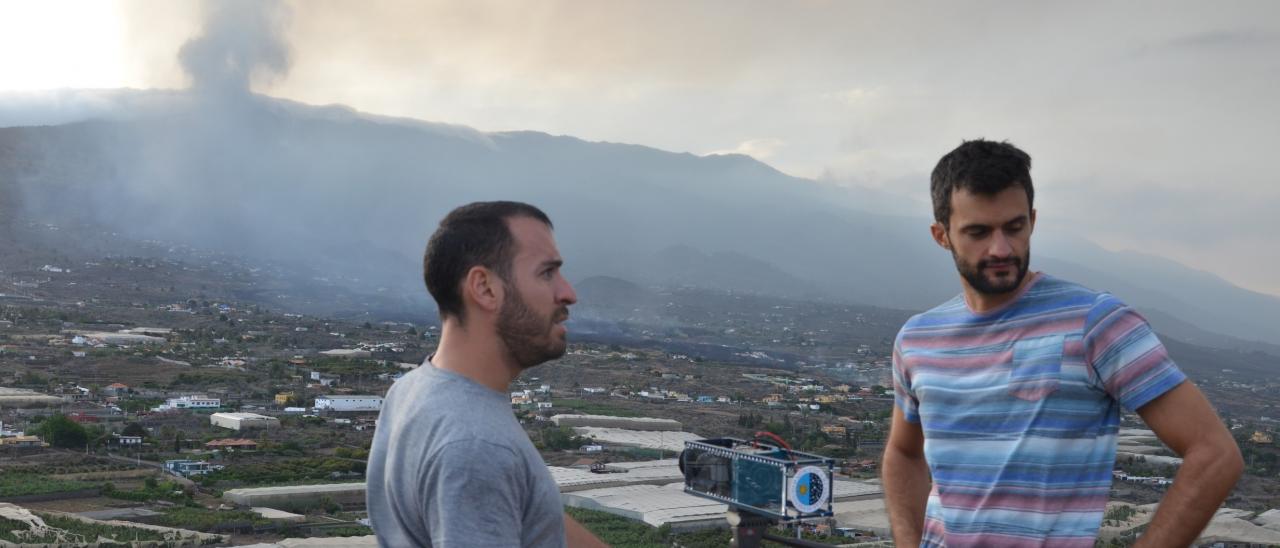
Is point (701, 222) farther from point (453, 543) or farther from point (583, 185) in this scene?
point (453, 543)

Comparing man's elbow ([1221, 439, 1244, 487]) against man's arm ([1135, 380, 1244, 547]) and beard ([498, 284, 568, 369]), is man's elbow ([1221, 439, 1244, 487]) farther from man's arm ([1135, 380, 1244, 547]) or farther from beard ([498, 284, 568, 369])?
beard ([498, 284, 568, 369])

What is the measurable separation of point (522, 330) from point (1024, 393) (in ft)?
2.83

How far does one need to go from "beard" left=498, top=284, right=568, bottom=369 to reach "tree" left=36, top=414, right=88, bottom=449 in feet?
77.9

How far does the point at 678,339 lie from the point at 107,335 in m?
30.0

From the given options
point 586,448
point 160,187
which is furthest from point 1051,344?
point 160,187

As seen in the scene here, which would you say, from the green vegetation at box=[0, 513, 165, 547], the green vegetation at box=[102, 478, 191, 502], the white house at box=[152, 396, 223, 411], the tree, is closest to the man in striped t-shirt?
the green vegetation at box=[0, 513, 165, 547]

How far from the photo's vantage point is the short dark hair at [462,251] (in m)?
1.75

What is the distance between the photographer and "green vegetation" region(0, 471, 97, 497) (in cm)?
1764

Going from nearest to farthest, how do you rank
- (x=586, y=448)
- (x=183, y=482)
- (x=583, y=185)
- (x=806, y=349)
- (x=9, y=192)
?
(x=183, y=482) < (x=586, y=448) < (x=806, y=349) < (x=9, y=192) < (x=583, y=185)

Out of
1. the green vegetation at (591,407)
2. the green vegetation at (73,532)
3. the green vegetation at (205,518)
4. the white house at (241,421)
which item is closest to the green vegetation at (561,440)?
the green vegetation at (591,407)

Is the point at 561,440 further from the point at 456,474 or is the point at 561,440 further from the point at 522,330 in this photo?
the point at 456,474

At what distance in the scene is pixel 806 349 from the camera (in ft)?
201

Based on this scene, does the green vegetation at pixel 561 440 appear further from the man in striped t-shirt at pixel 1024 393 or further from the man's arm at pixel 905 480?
the man in striped t-shirt at pixel 1024 393

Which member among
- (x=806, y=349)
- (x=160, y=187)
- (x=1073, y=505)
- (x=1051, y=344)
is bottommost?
(x=806, y=349)
